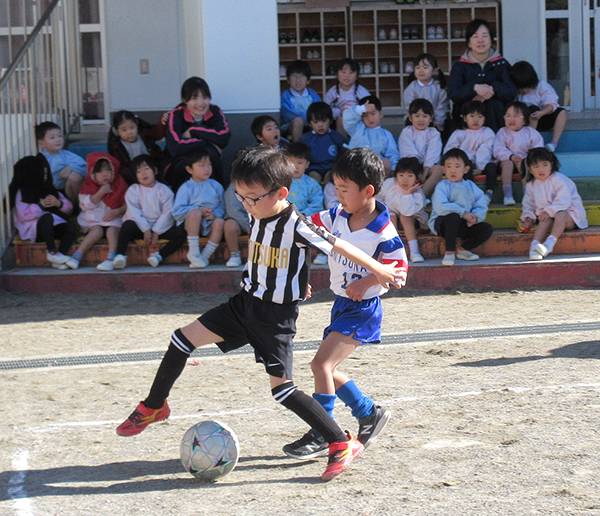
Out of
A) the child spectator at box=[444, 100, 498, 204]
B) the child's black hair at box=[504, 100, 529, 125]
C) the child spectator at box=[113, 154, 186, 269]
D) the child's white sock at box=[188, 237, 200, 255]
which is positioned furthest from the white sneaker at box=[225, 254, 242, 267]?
the child's black hair at box=[504, 100, 529, 125]

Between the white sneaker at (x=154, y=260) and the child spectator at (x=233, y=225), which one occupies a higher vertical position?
the child spectator at (x=233, y=225)

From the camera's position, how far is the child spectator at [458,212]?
7.37 m

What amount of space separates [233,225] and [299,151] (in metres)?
0.91

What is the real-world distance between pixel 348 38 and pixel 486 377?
36.6 feet

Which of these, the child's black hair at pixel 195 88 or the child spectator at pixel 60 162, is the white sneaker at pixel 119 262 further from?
the child's black hair at pixel 195 88

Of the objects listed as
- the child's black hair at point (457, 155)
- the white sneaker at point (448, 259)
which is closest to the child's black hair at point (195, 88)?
the child's black hair at point (457, 155)

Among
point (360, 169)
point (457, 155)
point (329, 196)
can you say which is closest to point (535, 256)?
point (457, 155)

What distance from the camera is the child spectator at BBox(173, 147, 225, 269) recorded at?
758 centimetres

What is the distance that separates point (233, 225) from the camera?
7.61 m

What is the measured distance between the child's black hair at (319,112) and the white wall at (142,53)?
2562mm

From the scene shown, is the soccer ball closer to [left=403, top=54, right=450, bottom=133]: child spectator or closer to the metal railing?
the metal railing

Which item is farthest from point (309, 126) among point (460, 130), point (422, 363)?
point (422, 363)

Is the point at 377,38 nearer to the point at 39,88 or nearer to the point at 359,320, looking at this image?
the point at 39,88

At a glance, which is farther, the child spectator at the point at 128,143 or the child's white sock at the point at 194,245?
the child spectator at the point at 128,143
